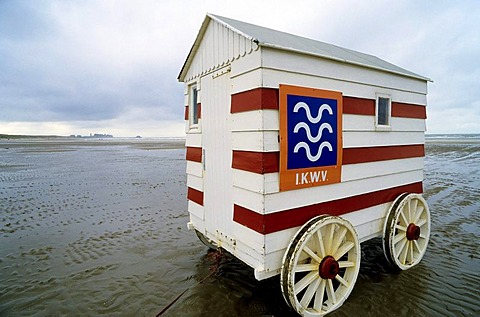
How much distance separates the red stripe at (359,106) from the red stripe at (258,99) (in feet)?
4.44

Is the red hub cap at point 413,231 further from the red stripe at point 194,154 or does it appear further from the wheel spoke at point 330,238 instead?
the red stripe at point 194,154

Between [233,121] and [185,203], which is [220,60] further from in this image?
[185,203]

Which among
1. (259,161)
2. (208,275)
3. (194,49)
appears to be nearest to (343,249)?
(259,161)

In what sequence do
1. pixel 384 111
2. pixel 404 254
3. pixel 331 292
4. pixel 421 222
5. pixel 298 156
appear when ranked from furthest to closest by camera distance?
pixel 421 222 → pixel 404 254 → pixel 384 111 → pixel 331 292 → pixel 298 156

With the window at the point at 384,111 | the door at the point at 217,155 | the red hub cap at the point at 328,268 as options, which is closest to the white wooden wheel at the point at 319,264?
the red hub cap at the point at 328,268

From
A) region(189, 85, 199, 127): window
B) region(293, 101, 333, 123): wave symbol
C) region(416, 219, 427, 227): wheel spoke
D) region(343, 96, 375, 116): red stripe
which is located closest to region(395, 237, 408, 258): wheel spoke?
region(416, 219, 427, 227): wheel spoke

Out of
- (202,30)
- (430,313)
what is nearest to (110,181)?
(202,30)

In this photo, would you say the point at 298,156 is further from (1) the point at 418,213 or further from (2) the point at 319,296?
(1) the point at 418,213

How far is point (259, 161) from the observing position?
321 centimetres

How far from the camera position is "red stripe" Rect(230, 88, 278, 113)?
123 inches

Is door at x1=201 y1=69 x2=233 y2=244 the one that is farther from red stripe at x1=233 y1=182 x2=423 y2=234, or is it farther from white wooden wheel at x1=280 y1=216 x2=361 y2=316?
white wooden wheel at x1=280 y1=216 x2=361 y2=316

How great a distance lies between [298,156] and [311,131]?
1.30 ft

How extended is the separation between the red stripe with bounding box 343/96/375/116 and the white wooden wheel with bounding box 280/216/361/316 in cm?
161

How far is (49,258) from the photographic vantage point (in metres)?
5.60
